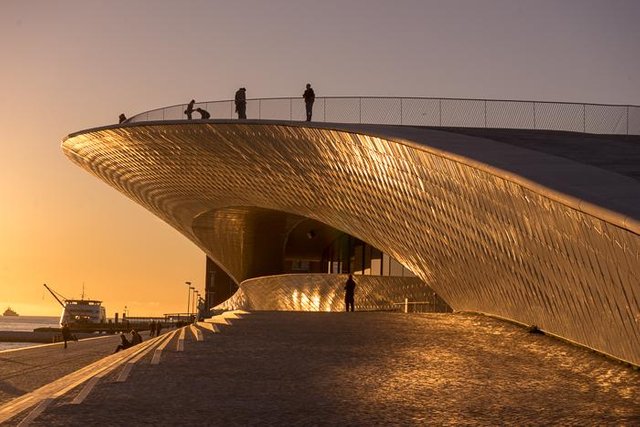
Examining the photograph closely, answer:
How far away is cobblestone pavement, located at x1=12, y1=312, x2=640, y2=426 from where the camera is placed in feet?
32.1

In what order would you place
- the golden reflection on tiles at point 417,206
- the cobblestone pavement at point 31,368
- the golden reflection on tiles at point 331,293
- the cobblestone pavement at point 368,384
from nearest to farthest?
the cobblestone pavement at point 368,384, the golden reflection on tiles at point 417,206, the cobblestone pavement at point 31,368, the golden reflection on tiles at point 331,293

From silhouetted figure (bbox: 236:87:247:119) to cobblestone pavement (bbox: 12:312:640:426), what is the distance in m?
15.3

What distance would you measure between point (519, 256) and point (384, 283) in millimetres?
16786

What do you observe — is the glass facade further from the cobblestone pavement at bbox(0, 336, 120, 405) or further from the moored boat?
the moored boat

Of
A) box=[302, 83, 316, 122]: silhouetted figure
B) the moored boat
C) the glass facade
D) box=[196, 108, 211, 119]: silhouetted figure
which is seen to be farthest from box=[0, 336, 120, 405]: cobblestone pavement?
the moored boat

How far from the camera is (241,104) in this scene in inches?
1307

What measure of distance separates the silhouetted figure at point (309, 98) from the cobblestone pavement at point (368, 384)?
1404 cm

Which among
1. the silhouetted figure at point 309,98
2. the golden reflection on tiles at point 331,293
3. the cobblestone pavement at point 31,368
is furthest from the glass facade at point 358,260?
the cobblestone pavement at point 31,368

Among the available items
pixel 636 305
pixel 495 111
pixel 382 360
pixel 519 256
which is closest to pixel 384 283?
pixel 495 111

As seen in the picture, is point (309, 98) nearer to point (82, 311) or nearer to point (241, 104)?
point (241, 104)

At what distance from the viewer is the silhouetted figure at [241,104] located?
33.1m

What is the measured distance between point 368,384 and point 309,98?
20.4 m

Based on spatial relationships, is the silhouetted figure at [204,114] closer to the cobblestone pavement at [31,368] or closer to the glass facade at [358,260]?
the glass facade at [358,260]

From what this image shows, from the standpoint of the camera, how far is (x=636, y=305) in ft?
41.0
